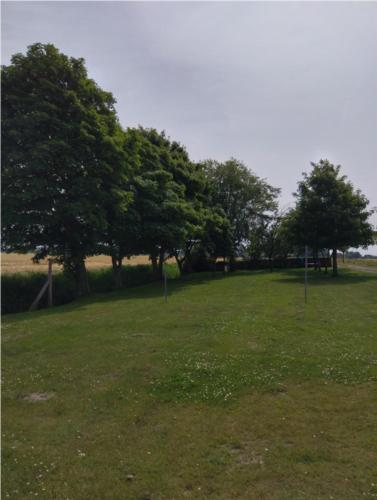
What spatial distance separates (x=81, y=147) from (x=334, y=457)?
2101 cm

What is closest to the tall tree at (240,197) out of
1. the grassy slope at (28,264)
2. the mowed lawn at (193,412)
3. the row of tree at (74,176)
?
the grassy slope at (28,264)

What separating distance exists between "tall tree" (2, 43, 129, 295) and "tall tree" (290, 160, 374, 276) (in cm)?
2340

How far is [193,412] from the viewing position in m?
6.59

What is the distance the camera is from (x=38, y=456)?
5.28m

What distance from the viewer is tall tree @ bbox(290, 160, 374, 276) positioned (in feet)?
126

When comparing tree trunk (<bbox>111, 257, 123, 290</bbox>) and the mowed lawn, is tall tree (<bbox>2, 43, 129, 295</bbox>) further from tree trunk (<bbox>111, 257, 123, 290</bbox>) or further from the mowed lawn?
the mowed lawn

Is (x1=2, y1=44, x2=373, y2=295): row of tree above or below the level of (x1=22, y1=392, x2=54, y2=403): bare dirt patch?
above

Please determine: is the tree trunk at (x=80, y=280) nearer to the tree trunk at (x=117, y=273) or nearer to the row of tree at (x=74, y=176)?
the row of tree at (x=74, y=176)

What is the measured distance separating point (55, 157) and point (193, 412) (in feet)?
60.2

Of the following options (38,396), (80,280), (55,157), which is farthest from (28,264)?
(38,396)

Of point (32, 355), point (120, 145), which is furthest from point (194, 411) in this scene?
point (120, 145)

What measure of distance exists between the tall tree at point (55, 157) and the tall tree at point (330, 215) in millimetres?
23401

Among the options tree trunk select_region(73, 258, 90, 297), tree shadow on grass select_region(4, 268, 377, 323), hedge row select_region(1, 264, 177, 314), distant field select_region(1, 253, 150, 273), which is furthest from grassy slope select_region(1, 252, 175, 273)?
tree shadow on grass select_region(4, 268, 377, 323)

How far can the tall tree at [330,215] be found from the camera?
126 ft
